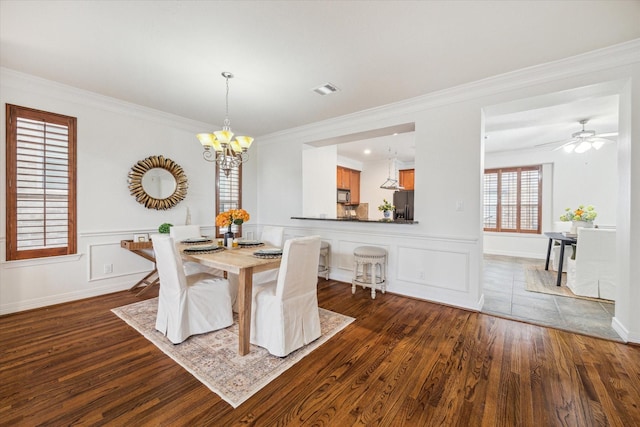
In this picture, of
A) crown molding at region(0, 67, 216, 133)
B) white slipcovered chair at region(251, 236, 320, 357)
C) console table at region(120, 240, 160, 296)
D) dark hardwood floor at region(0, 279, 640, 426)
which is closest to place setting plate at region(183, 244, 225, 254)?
white slipcovered chair at region(251, 236, 320, 357)

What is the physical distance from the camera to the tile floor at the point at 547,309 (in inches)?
107

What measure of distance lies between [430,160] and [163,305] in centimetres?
341

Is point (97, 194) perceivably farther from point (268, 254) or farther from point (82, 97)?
A: point (268, 254)

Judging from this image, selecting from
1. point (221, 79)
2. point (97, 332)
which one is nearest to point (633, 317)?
point (221, 79)

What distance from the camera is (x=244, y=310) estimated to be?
2.15m

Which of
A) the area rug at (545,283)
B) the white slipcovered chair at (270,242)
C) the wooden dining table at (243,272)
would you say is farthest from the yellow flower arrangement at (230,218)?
the area rug at (545,283)

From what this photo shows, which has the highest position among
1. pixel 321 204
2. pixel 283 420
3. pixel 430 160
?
pixel 430 160

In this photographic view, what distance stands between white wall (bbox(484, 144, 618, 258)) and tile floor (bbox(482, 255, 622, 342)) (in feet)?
8.48

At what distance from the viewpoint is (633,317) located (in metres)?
2.37

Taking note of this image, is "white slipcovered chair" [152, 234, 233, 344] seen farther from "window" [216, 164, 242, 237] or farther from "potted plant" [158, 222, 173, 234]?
"window" [216, 164, 242, 237]

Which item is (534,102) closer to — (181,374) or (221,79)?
(221,79)

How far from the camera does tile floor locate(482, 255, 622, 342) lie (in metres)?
2.71

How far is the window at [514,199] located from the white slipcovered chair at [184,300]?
6805 mm

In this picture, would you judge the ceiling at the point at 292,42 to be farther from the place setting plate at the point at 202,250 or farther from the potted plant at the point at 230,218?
the place setting plate at the point at 202,250
